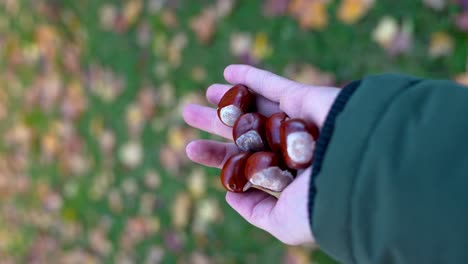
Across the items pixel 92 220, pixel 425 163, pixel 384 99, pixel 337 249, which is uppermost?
pixel 384 99

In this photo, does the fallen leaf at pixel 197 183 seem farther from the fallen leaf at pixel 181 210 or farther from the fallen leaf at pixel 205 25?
the fallen leaf at pixel 205 25

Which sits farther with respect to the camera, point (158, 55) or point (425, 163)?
point (158, 55)

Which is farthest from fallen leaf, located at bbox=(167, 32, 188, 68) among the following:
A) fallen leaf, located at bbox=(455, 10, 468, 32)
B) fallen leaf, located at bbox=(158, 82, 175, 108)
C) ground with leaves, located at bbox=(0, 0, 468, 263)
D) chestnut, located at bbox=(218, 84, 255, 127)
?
fallen leaf, located at bbox=(455, 10, 468, 32)

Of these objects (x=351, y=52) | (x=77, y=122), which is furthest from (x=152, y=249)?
(x=351, y=52)

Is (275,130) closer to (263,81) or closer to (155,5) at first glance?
(263,81)

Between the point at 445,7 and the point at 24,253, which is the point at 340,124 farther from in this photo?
the point at 24,253

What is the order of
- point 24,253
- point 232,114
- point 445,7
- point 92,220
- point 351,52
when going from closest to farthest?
point 232,114 < point 445,7 < point 351,52 < point 92,220 < point 24,253

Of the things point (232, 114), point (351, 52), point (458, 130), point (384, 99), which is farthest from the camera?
point (351, 52)

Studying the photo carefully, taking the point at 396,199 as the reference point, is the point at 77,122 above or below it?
below

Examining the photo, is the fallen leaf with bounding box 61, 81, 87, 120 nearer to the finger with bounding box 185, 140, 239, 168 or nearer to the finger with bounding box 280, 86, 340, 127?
the finger with bounding box 185, 140, 239, 168
